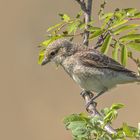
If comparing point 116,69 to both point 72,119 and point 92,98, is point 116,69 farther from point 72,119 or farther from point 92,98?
point 72,119

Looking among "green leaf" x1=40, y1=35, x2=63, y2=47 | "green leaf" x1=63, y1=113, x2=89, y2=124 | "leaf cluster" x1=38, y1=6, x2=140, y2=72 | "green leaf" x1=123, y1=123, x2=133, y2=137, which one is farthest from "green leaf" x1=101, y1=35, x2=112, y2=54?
"green leaf" x1=123, y1=123, x2=133, y2=137

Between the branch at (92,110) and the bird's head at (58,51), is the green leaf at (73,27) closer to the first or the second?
the bird's head at (58,51)

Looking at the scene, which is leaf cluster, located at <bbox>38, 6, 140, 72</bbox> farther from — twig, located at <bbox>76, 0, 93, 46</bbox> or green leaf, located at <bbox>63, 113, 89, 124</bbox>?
green leaf, located at <bbox>63, 113, 89, 124</bbox>

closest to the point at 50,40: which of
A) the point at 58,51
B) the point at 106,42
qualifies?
the point at 106,42

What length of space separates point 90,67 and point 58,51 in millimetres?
401

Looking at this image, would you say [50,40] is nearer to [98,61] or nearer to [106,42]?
[106,42]

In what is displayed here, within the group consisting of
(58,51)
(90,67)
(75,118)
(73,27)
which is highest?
(73,27)

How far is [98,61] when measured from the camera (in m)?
7.47

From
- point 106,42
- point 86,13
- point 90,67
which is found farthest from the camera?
point 90,67

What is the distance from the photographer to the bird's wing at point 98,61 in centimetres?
736

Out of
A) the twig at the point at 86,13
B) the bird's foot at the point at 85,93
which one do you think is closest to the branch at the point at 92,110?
the bird's foot at the point at 85,93

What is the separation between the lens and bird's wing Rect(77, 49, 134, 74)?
7355mm

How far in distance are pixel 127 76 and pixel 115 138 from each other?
123 inches

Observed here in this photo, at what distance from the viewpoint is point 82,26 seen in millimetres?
6297
